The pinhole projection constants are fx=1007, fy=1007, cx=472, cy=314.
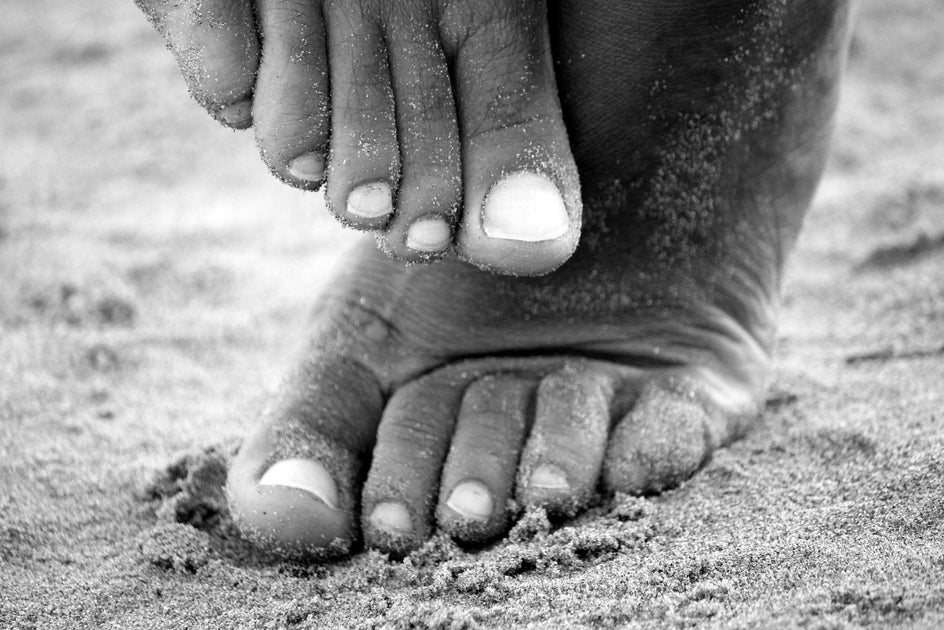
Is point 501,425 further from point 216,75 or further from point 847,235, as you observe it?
point 847,235

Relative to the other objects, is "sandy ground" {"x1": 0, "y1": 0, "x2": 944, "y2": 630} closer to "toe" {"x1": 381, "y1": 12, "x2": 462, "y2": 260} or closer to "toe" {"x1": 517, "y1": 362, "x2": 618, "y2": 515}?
"toe" {"x1": 517, "y1": 362, "x2": 618, "y2": 515}

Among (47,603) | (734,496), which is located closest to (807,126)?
(734,496)

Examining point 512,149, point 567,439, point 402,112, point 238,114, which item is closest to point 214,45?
point 238,114

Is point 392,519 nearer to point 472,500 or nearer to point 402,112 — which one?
point 472,500

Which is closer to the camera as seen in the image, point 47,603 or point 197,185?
point 47,603

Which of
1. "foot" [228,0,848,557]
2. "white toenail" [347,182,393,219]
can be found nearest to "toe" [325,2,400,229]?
"white toenail" [347,182,393,219]

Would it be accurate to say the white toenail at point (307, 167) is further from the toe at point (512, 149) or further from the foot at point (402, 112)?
the toe at point (512, 149)
